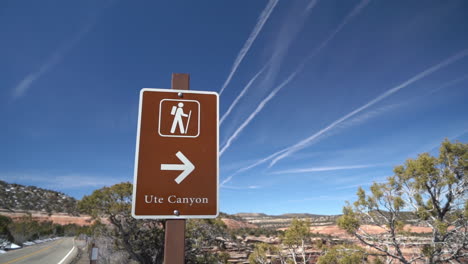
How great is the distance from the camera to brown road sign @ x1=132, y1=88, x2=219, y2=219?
161 centimetres

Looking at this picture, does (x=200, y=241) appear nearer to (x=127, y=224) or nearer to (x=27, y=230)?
(x=127, y=224)

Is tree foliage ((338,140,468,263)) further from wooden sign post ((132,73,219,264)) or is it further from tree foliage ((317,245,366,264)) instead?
wooden sign post ((132,73,219,264))

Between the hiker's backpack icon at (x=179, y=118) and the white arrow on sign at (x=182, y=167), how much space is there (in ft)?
0.54

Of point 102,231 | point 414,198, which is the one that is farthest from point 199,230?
point 414,198

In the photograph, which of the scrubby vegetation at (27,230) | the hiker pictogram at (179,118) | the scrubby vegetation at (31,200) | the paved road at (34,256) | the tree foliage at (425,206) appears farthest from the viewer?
the scrubby vegetation at (31,200)

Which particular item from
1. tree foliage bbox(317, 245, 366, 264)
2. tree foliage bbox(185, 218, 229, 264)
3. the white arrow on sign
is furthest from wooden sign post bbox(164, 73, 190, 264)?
tree foliage bbox(185, 218, 229, 264)

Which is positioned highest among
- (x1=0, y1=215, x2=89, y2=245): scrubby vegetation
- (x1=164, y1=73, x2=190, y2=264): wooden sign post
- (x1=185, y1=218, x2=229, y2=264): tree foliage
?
(x1=164, y1=73, x2=190, y2=264): wooden sign post

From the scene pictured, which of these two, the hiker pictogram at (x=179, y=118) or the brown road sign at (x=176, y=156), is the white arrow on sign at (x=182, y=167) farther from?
the hiker pictogram at (x=179, y=118)

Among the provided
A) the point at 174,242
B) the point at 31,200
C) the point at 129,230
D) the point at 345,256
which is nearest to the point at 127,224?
the point at 129,230

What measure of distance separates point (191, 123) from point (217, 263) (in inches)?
528

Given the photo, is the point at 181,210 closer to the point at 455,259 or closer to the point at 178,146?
the point at 178,146

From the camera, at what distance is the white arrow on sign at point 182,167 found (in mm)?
1655

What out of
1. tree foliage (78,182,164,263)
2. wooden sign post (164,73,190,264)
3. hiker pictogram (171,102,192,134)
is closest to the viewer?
wooden sign post (164,73,190,264)

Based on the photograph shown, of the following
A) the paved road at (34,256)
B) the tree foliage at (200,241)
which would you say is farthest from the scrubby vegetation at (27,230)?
the tree foliage at (200,241)
